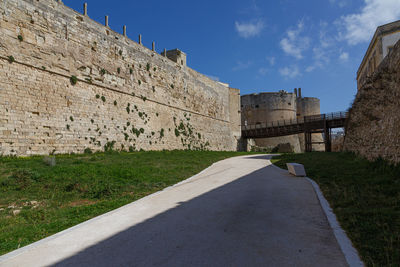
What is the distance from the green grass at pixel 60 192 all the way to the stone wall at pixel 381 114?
24.7ft

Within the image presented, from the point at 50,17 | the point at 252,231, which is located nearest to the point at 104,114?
the point at 50,17

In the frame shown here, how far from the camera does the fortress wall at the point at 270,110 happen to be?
44.4m

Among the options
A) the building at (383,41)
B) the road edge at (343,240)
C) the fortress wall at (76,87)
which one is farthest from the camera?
the building at (383,41)

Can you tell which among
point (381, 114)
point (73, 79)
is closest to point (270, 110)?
point (381, 114)

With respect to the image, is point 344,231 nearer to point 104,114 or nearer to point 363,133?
point 363,133

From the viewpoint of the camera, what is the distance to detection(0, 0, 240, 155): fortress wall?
12.4 m

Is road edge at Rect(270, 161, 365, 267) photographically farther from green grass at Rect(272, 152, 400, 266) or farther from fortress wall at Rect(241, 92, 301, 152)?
fortress wall at Rect(241, 92, 301, 152)

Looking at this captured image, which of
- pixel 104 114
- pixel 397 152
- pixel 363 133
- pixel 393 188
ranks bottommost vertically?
pixel 393 188

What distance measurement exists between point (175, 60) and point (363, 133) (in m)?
19.3

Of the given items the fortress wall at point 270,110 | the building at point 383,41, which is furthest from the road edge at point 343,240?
the fortress wall at point 270,110

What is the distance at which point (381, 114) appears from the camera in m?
10.6

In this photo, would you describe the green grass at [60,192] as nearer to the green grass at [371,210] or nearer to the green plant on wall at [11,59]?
the green grass at [371,210]

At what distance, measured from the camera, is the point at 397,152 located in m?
8.17

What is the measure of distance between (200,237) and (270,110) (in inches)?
1708
